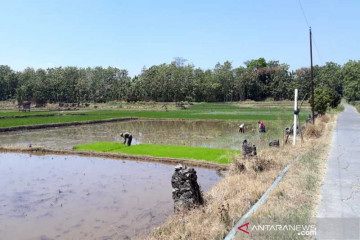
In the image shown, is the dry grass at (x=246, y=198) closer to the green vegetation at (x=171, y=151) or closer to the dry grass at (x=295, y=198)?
the dry grass at (x=295, y=198)

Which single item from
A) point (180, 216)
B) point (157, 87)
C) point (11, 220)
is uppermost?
point (157, 87)

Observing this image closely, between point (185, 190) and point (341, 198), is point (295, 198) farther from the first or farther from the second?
point (185, 190)

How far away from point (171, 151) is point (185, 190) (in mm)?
8109

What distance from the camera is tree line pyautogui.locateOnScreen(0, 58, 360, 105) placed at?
68500mm

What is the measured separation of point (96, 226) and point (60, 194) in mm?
2731

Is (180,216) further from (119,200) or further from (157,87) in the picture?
(157,87)

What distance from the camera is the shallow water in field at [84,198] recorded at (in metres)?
6.50

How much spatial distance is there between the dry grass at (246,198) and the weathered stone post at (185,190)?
0.22m

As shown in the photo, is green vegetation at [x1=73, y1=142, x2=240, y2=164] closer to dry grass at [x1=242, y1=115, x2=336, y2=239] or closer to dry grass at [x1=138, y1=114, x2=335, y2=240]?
dry grass at [x1=138, y1=114, x2=335, y2=240]

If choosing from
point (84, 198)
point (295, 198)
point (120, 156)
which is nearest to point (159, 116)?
point (120, 156)

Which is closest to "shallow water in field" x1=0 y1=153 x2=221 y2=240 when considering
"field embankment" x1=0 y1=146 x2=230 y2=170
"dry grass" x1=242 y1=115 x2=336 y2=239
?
"field embankment" x1=0 y1=146 x2=230 y2=170

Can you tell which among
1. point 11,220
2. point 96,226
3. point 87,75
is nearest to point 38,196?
point 11,220

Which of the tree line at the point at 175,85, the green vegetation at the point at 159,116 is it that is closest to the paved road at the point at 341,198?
the green vegetation at the point at 159,116

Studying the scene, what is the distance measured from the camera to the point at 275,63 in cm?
8438
